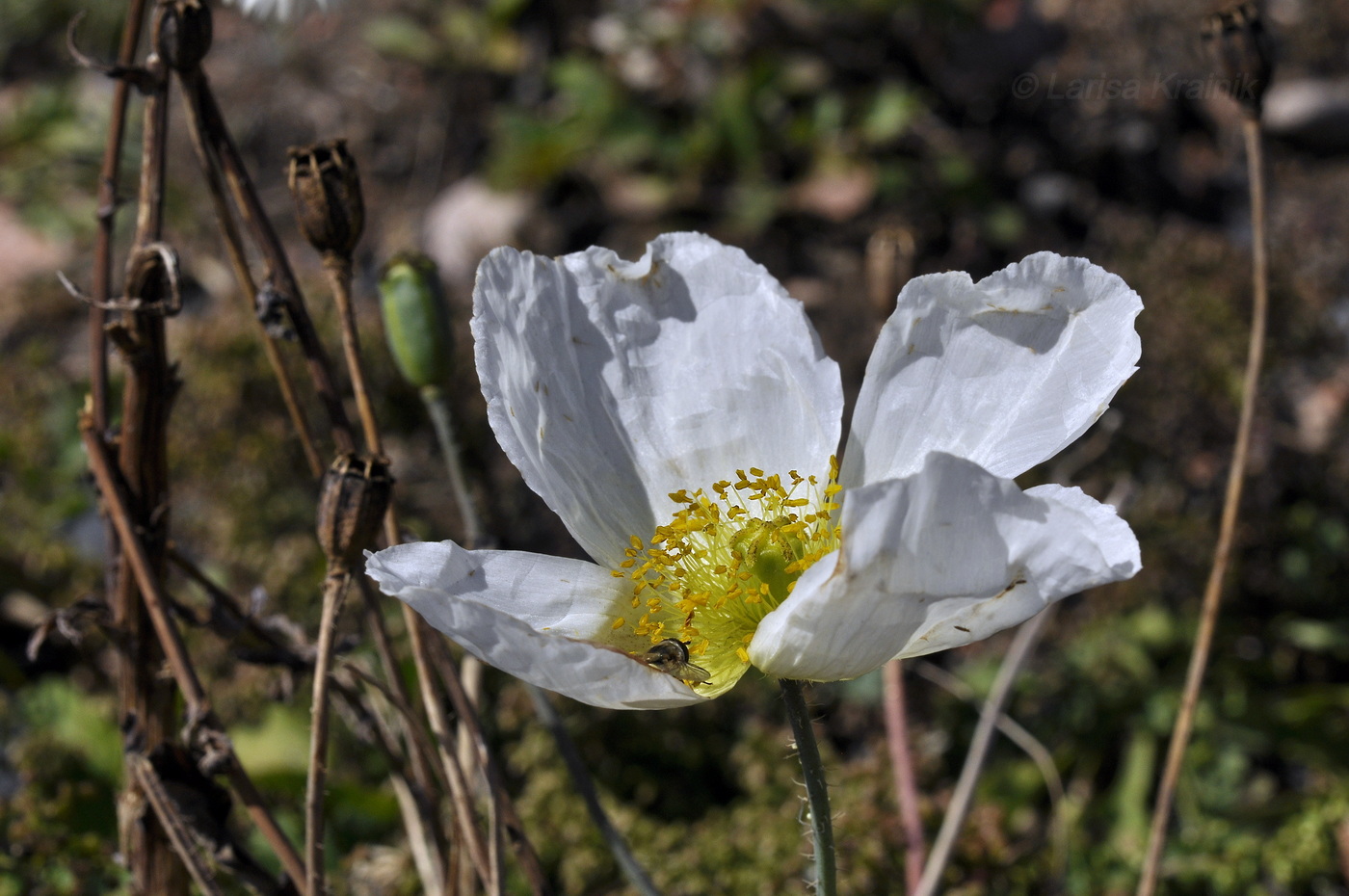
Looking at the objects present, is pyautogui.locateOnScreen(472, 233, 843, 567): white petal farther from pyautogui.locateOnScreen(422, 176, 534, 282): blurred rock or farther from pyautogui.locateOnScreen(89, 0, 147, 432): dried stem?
pyautogui.locateOnScreen(422, 176, 534, 282): blurred rock

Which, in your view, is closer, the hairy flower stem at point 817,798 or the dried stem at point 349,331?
the hairy flower stem at point 817,798

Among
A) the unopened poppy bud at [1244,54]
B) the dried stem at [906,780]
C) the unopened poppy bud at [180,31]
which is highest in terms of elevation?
the unopened poppy bud at [180,31]

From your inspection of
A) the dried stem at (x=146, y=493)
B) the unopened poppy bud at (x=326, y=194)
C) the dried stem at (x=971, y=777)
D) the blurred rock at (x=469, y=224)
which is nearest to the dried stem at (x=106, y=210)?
the dried stem at (x=146, y=493)

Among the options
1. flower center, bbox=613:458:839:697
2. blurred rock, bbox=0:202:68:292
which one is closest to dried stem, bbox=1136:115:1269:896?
flower center, bbox=613:458:839:697

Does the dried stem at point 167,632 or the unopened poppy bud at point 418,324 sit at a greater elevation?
the unopened poppy bud at point 418,324

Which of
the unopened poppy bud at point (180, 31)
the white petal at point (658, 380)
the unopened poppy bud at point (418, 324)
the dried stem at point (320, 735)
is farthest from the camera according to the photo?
the unopened poppy bud at point (418, 324)

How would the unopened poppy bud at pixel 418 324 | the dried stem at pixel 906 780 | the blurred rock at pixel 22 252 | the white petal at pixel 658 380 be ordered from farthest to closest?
the blurred rock at pixel 22 252 < the dried stem at pixel 906 780 < the unopened poppy bud at pixel 418 324 < the white petal at pixel 658 380

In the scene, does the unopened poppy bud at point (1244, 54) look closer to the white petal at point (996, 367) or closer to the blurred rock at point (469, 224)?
the white petal at point (996, 367)

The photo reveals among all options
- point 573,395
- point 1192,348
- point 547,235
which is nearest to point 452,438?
point 573,395
